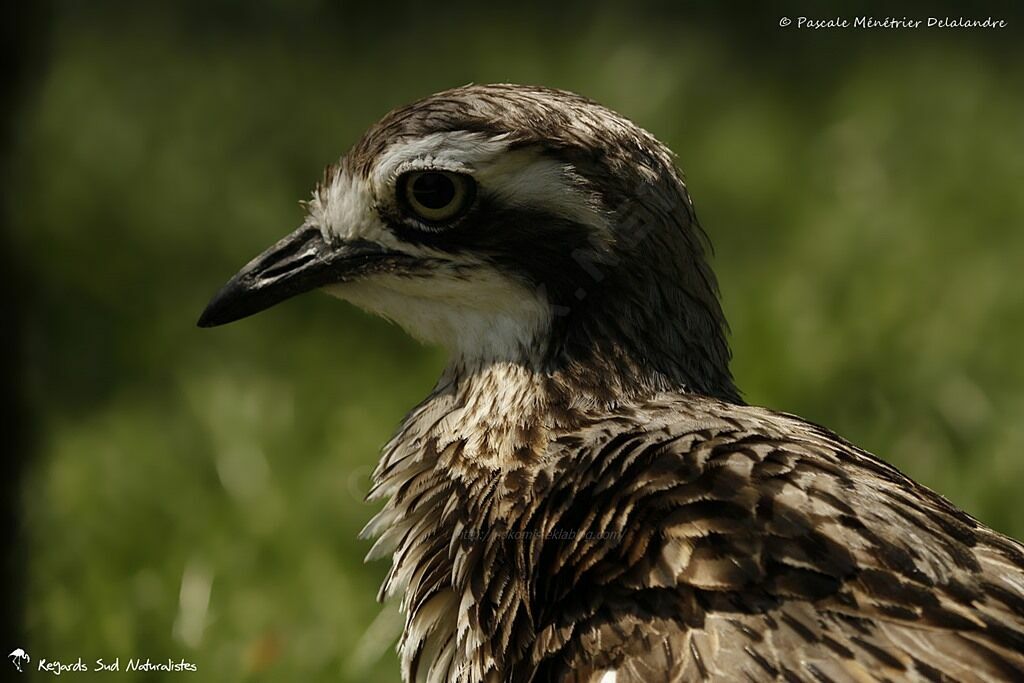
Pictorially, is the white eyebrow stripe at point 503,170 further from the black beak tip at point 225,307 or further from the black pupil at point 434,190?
the black beak tip at point 225,307

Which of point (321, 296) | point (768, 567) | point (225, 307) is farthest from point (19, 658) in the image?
point (768, 567)

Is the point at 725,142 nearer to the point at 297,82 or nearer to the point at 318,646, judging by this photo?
the point at 297,82

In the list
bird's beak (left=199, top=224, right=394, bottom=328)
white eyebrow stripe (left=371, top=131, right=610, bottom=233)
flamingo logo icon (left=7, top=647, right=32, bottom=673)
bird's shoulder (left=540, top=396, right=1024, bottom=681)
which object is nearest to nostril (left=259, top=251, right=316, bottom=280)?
bird's beak (left=199, top=224, right=394, bottom=328)

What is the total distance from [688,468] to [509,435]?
0.41 metres

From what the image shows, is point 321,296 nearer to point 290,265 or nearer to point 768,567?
point 290,265

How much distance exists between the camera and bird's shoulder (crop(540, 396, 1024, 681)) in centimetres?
240

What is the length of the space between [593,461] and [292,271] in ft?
2.54

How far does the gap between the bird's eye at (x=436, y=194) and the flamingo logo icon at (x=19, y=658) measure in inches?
65.8

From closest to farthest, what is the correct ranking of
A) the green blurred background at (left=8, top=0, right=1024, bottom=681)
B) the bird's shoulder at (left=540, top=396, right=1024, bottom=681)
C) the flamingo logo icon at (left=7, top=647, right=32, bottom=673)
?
the bird's shoulder at (left=540, top=396, right=1024, bottom=681) < the flamingo logo icon at (left=7, top=647, right=32, bottom=673) < the green blurred background at (left=8, top=0, right=1024, bottom=681)

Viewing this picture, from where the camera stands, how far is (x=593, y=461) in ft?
9.09

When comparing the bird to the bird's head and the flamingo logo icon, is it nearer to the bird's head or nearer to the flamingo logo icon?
the bird's head

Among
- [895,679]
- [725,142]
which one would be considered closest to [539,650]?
[895,679]

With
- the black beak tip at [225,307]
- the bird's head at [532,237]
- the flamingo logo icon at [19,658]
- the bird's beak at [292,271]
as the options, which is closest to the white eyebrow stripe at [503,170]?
the bird's head at [532,237]

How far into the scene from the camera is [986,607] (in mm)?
2479
